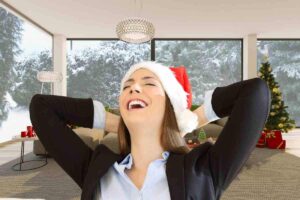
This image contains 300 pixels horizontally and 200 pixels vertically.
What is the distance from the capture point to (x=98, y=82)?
772cm

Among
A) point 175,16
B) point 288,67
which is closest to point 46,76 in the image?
point 175,16

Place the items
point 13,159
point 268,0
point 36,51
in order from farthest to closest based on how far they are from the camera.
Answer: point 36,51, point 268,0, point 13,159

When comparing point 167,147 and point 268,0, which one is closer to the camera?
point 167,147

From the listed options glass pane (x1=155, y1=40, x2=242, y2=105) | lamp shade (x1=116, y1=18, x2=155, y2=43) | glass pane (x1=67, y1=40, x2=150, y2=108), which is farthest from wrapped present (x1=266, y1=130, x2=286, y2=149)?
glass pane (x1=67, y1=40, x2=150, y2=108)

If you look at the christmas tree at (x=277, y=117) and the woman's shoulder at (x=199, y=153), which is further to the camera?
the christmas tree at (x=277, y=117)

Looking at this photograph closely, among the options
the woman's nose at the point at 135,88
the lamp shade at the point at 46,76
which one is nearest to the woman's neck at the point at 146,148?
the woman's nose at the point at 135,88

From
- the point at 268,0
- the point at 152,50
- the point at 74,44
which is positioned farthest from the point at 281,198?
the point at 74,44

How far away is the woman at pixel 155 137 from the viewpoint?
0.67 metres

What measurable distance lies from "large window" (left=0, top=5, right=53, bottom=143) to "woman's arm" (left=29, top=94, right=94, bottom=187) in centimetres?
529

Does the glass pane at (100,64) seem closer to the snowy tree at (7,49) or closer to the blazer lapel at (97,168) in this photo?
the snowy tree at (7,49)

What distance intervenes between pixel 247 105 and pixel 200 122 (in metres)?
0.17

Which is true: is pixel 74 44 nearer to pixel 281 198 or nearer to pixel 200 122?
pixel 281 198

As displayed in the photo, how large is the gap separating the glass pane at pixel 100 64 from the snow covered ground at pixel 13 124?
1764mm

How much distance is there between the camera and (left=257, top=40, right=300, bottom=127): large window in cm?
782
